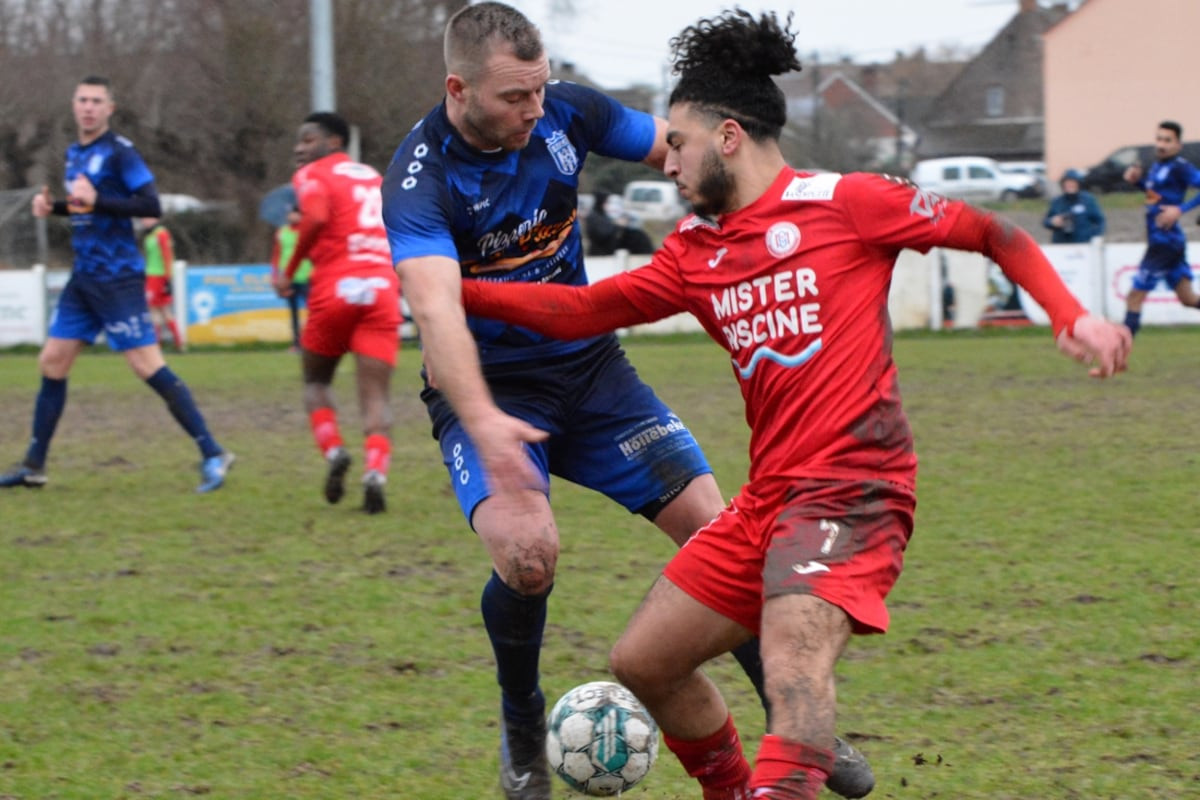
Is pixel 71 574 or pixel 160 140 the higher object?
pixel 160 140

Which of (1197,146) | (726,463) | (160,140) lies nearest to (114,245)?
(726,463)

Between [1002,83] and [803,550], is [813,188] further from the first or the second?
[1002,83]

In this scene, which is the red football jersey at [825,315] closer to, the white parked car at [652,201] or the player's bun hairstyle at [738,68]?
the player's bun hairstyle at [738,68]

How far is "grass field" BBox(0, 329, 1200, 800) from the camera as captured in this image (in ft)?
13.9

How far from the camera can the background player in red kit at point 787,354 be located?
3252 mm

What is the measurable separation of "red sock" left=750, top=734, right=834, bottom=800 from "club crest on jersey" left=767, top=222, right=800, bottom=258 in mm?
1072

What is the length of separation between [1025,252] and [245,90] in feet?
85.2

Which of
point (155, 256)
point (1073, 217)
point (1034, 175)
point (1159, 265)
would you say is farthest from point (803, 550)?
point (1034, 175)

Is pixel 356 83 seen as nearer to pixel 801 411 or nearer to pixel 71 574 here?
pixel 71 574

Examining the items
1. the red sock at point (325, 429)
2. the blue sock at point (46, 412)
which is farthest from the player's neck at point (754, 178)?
the blue sock at point (46, 412)

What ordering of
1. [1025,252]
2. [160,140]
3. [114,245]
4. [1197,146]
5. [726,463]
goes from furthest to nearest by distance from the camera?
[1197,146] → [160,140] → [726,463] → [114,245] → [1025,252]

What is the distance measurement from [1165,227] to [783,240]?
39.0ft

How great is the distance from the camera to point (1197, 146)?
42750 millimetres

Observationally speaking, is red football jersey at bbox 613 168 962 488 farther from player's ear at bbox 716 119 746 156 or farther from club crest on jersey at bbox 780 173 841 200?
player's ear at bbox 716 119 746 156
